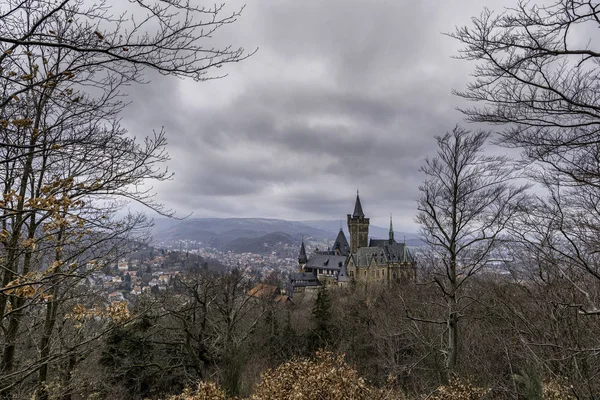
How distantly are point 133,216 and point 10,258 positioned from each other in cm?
152

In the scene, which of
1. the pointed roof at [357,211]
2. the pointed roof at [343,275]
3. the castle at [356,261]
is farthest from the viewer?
the pointed roof at [357,211]

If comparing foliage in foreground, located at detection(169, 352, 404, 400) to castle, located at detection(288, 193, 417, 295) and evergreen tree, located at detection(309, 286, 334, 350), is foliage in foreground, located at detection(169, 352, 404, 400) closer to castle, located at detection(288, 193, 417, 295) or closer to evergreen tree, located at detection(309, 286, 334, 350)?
evergreen tree, located at detection(309, 286, 334, 350)

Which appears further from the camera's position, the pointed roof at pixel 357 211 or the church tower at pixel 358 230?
the pointed roof at pixel 357 211

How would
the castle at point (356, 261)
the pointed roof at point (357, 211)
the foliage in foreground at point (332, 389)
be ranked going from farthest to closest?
the pointed roof at point (357, 211)
the castle at point (356, 261)
the foliage in foreground at point (332, 389)

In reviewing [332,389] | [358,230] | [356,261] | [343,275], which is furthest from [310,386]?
[358,230]

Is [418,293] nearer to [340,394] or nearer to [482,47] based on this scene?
[340,394]


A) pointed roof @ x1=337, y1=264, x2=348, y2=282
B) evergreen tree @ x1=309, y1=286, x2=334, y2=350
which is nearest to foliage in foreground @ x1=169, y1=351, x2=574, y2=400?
evergreen tree @ x1=309, y1=286, x2=334, y2=350

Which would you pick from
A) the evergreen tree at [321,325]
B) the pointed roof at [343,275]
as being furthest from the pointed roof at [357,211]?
the evergreen tree at [321,325]

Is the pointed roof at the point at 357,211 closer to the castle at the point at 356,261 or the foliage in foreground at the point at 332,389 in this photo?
the castle at the point at 356,261

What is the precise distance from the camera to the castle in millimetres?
51125

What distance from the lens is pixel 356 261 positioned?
54094 millimetres

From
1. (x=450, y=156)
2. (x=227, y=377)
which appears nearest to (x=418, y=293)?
(x=450, y=156)

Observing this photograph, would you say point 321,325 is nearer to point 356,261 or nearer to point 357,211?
point 356,261

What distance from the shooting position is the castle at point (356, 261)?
2013 inches
